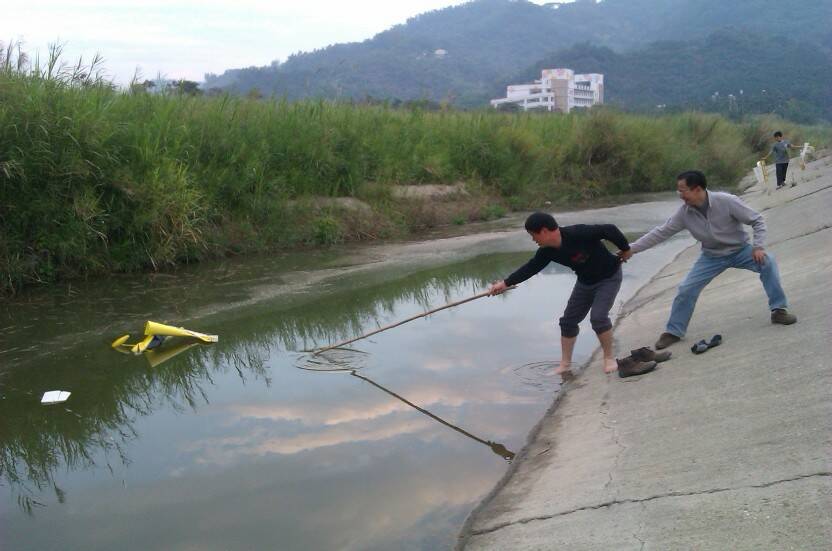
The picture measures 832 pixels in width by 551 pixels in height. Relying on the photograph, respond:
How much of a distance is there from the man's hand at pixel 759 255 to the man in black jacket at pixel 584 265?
0.89 meters

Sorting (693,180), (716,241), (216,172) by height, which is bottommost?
(716,241)

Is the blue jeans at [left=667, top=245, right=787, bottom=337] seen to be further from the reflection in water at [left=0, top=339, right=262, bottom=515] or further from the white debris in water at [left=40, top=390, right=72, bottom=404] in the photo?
the white debris in water at [left=40, top=390, right=72, bottom=404]

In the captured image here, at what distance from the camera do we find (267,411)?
20.1ft

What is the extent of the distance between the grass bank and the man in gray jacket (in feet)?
24.3

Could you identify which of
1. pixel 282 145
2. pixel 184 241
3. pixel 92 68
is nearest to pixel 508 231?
pixel 282 145

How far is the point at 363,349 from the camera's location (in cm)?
775

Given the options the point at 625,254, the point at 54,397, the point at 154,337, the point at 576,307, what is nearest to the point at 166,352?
the point at 154,337

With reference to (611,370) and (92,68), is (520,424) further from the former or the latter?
(92,68)

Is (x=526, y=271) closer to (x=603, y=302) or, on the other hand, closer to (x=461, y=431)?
(x=603, y=302)

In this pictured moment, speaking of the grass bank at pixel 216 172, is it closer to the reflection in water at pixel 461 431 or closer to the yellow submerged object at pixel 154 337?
the yellow submerged object at pixel 154 337

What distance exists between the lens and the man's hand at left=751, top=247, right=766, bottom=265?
564 centimetres

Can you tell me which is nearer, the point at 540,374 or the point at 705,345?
the point at 705,345

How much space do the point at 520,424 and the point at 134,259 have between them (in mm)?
7183

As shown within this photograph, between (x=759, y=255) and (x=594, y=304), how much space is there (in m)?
1.23
